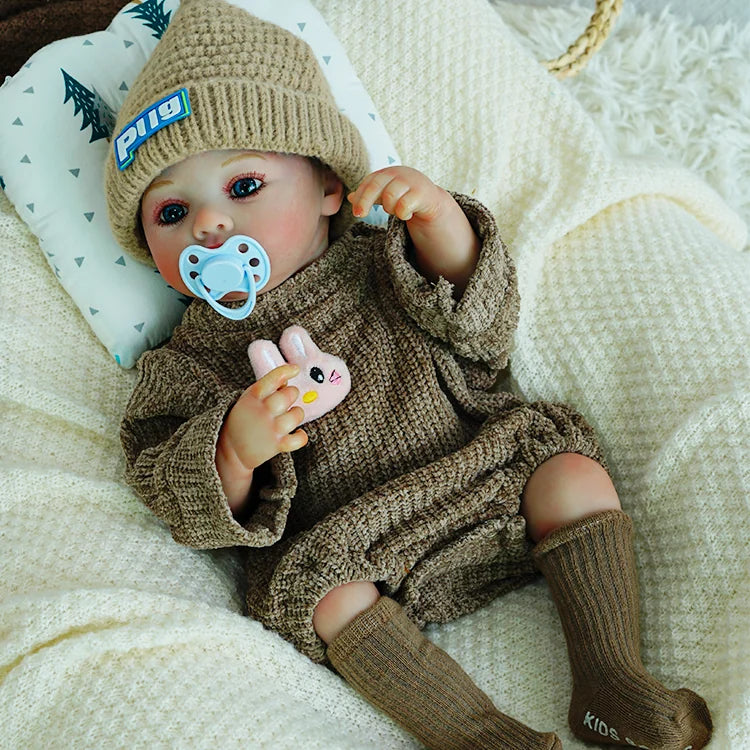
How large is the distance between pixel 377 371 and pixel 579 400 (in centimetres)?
28

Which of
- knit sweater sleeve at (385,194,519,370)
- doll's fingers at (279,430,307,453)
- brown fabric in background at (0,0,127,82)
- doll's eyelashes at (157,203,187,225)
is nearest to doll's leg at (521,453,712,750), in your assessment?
knit sweater sleeve at (385,194,519,370)

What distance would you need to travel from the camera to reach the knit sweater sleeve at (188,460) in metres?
1.01

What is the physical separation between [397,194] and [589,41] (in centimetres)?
75

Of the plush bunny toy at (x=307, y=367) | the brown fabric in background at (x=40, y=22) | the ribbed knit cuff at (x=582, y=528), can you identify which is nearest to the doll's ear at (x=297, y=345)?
the plush bunny toy at (x=307, y=367)

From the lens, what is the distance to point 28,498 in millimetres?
1083

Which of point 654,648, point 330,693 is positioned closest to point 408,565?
point 330,693

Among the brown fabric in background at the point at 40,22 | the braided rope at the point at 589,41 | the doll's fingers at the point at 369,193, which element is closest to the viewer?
the doll's fingers at the point at 369,193

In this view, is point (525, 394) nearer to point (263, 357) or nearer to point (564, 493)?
point (564, 493)

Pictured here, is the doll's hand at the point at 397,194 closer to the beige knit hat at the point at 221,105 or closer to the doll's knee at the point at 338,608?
the beige knit hat at the point at 221,105

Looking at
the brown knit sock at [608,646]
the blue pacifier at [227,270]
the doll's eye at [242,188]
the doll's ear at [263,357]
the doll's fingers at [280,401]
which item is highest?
the doll's eye at [242,188]

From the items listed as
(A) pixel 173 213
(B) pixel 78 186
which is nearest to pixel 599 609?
(A) pixel 173 213

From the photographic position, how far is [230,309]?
1130 mm

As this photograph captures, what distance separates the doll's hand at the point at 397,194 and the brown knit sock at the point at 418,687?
441 mm

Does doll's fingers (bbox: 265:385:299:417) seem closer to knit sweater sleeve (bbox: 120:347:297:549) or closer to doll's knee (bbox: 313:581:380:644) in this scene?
knit sweater sleeve (bbox: 120:347:297:549)
